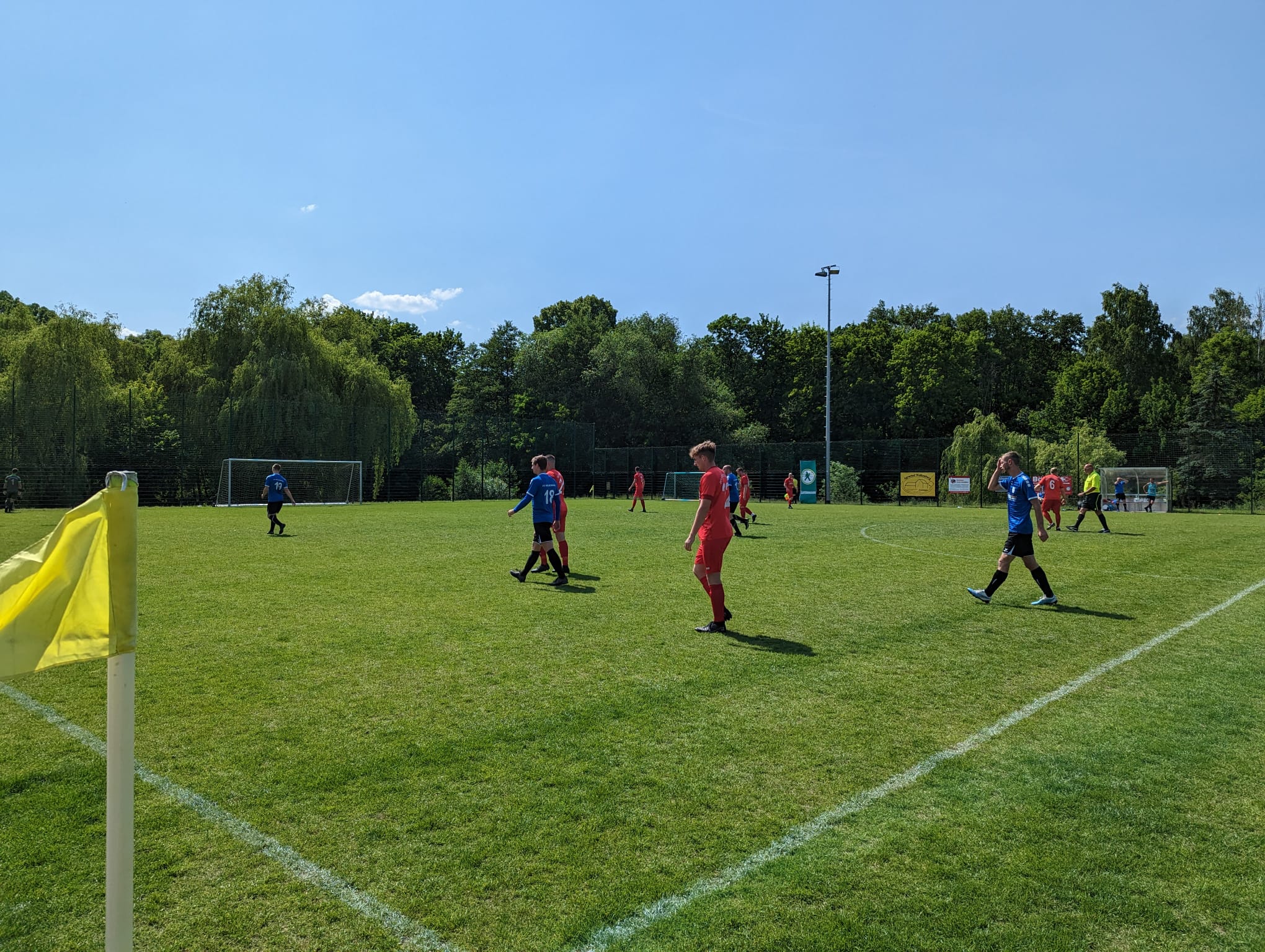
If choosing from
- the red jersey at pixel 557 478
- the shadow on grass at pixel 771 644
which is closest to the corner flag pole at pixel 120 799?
the shadow on grass at pixel 771 644

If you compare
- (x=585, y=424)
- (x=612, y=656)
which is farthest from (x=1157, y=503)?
(x=612, y=656)

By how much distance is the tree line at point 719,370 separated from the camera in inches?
1451

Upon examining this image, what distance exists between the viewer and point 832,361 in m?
64.7

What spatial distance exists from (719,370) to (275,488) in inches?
2053

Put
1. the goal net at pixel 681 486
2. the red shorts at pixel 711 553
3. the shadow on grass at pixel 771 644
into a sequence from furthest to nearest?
1. the goal net at pixel 681 486
2. the red shorts at pixel 711 553
3. the shadow on grass at pixel 771 644

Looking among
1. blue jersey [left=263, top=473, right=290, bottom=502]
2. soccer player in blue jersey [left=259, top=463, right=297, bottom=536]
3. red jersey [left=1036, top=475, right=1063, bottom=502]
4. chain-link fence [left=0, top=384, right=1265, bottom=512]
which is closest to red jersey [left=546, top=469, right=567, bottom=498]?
soccer player in blue jersey [left=259, top=463, right=297, bottom=536]

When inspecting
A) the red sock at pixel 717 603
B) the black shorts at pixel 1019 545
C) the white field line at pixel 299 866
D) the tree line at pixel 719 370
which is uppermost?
the tree line at pixel 719 370

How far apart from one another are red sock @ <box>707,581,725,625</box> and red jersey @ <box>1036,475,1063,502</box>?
15.1 meters

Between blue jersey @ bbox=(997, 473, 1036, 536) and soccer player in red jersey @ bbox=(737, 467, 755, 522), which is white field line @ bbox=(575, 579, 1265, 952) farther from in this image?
soccer player in red jersey @ bbox=(737, 467, 755, 522)

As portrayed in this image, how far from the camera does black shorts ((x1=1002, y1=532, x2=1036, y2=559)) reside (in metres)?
9.75

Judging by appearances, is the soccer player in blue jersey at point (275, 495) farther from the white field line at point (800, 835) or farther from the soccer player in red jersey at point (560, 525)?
the white field line at point (800, 835)

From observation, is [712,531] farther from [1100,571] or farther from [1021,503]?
[1100,571]

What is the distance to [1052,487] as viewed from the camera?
1983 cm

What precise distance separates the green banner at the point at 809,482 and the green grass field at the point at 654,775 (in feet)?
105
